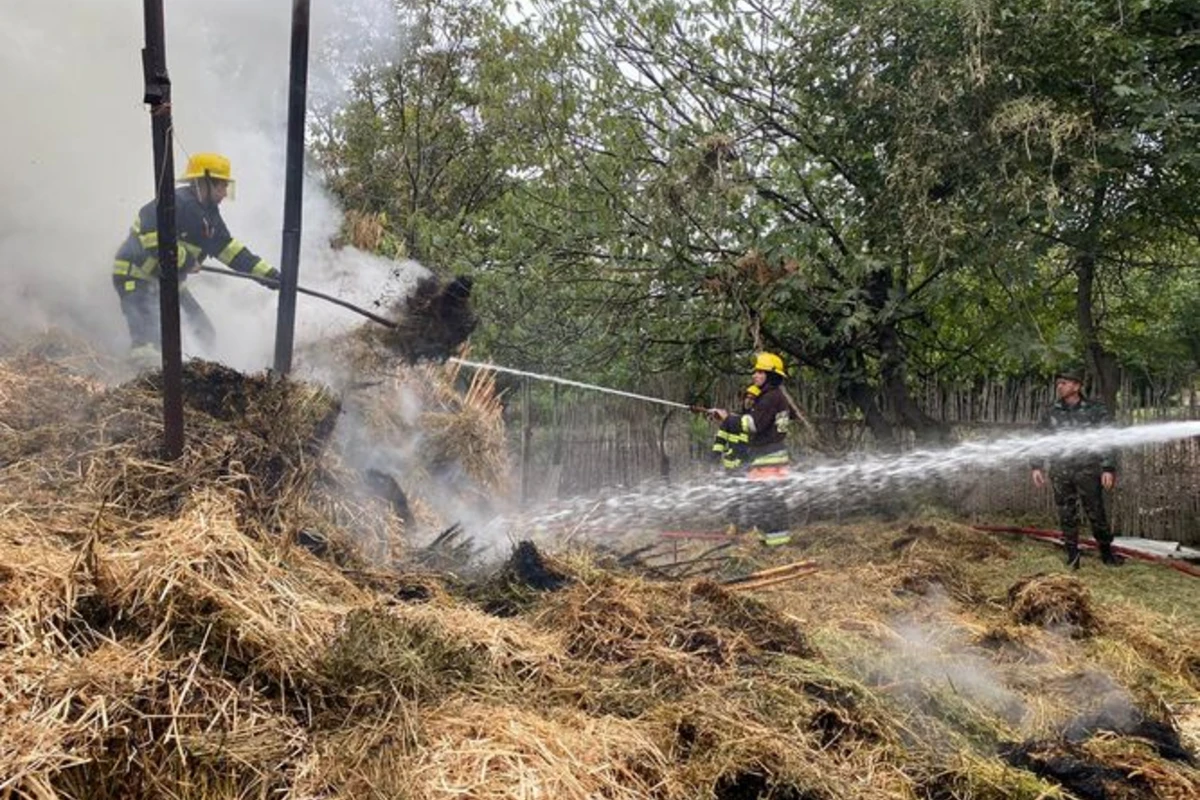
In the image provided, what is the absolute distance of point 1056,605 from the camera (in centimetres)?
519

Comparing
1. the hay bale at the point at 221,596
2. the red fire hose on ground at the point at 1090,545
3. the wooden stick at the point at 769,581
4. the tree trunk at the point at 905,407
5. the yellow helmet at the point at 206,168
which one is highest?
the yellow helmet at the point at 206,168

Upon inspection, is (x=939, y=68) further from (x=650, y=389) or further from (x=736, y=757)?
(x=736, y=757)

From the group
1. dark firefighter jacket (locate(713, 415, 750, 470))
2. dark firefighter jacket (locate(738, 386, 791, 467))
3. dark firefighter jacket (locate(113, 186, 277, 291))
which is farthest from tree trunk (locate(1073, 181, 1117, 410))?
dark firefighter jacket (locate(113, 186, 277, 291))

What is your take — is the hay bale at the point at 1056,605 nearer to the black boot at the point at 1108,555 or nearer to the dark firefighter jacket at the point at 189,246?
the black boot at the point at 1108,555

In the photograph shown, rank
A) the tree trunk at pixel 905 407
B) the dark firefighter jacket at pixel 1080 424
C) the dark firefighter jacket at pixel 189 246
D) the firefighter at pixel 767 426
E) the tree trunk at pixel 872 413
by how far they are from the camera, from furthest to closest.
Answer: the tree trunk at pixel 872 413 < the tree trunk at pixel 905 407 < the firefighter at pixel 767 426 < the dark firefighter jacket at pixel 1080 424 < the dark firefighter jacket at pixel 189 246

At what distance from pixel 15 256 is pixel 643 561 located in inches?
224

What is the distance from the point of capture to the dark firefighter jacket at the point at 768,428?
8820 mm

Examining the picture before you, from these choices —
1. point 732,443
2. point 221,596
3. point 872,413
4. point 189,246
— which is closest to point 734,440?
point 732,443

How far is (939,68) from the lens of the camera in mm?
7656

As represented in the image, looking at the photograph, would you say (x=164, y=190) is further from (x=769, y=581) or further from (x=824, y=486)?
(x=824, y=486)

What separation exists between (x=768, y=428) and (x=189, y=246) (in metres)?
5.11

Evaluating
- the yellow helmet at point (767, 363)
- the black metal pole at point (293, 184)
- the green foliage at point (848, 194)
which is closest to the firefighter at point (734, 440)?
the yellow helmet at point (767, 363)

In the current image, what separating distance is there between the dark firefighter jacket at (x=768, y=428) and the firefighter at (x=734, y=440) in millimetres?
77

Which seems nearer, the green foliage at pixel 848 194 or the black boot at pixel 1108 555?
the green foliage at pixel 848 194
